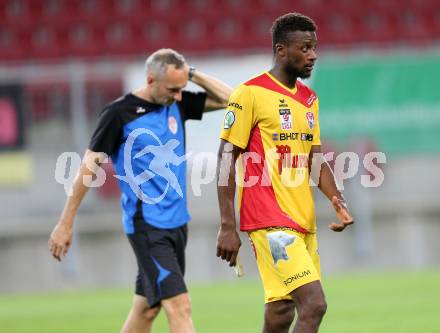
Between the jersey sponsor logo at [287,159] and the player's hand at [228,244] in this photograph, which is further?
the jersey sponsor logo at [287,159]

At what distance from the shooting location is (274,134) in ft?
21.7

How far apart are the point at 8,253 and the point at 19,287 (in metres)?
0.51

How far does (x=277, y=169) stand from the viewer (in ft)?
21.7

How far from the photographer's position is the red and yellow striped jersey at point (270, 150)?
6.57m

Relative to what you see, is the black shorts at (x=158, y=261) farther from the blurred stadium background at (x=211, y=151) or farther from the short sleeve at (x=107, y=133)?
the blurred stadium background at (x=211, y=151)

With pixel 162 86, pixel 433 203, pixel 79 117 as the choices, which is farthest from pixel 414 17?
pixel 162 86

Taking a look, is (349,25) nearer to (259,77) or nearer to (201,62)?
(201,62)

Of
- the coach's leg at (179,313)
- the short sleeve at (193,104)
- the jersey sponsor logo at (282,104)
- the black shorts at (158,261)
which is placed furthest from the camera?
the short sleeve at (193,104)

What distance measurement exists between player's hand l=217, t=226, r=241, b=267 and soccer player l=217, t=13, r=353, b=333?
18mm

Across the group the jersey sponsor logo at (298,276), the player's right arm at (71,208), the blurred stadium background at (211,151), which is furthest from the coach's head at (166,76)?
the blurred stadium background at (211,151)

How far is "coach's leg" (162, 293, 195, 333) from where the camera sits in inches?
282

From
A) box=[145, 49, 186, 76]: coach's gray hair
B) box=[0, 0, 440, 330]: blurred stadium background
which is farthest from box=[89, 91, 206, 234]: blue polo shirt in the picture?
box=[0, 0, 440, 330]: blurred stadium background

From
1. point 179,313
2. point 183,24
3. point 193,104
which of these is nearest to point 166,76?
point 193,104

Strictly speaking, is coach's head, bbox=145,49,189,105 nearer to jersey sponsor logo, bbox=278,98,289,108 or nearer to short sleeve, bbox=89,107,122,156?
short sleeve, bbox=89,107,122,156
